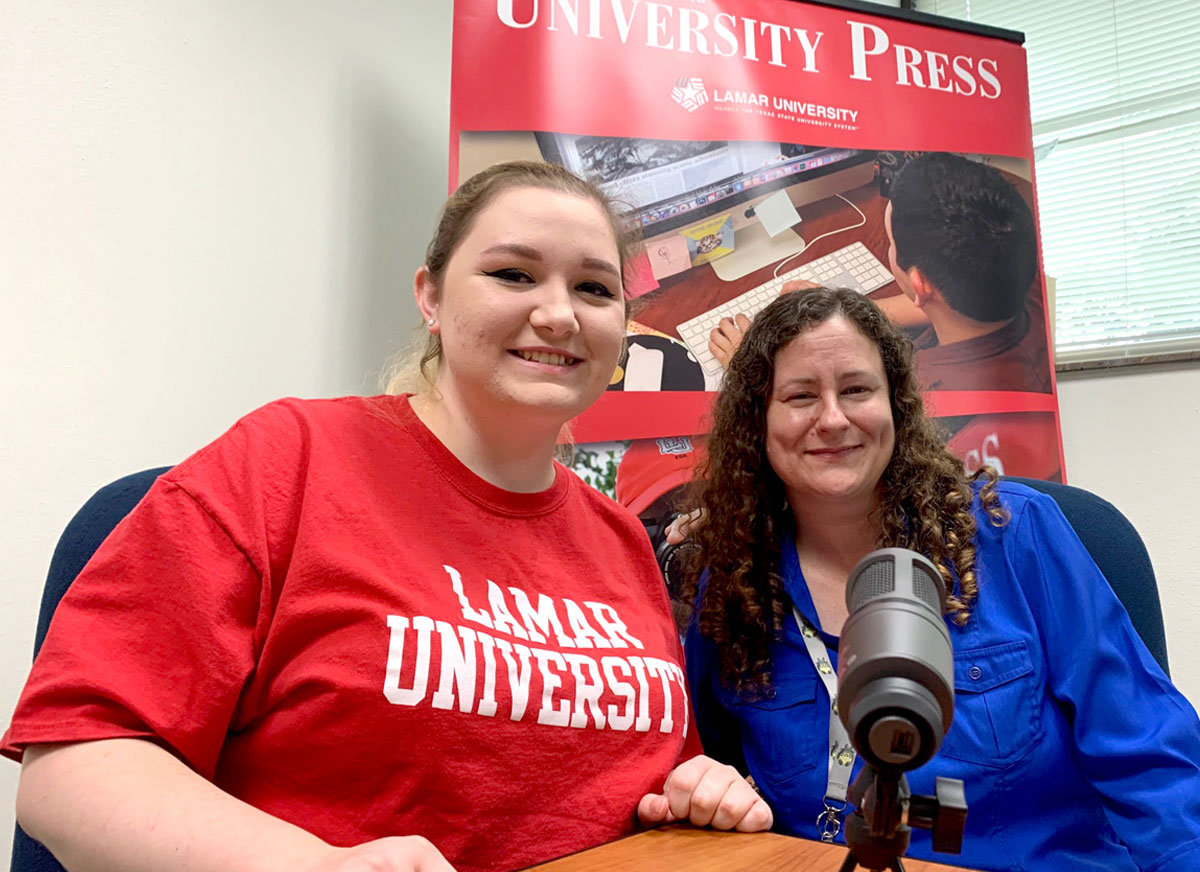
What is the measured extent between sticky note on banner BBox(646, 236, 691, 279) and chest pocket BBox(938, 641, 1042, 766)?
3.49ft

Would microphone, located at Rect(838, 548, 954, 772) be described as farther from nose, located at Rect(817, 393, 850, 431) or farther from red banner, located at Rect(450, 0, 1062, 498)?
red banner, located at Rect(450, 0, 1062, 498)

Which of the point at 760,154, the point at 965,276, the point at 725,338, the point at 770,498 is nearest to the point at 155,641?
the point at 770,498

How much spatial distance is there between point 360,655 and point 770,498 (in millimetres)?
881

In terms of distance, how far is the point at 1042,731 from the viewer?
1227mm

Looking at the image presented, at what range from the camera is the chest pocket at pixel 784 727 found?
1291mm

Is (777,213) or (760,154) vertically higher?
(760,154)

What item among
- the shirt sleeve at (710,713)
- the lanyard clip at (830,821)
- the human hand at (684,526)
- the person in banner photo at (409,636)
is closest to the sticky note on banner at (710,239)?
the human hand at (684,526)

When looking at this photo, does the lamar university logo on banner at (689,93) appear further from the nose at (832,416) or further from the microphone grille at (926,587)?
the microphone grille at (926,587)

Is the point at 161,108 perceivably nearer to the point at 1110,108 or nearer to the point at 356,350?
the point at 356,350

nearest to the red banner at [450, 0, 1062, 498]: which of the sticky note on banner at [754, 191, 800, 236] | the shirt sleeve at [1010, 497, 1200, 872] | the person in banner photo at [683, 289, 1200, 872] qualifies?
the sticky note on banner at [754, 191, 800, 236]

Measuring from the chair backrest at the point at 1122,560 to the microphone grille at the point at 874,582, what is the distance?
1010 millimetres

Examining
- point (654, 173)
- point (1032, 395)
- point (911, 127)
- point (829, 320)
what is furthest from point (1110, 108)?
point (829, 320)

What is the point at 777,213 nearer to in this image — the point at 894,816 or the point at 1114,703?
the point at 1114,703

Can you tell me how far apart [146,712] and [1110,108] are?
9.48 ft
